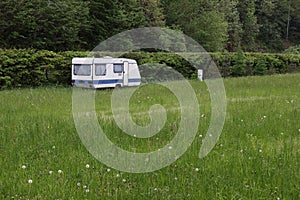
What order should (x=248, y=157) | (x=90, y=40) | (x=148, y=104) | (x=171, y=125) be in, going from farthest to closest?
(x=90, y=40) < (x=148, y=104) < (x=171, y=125) < (x=248, y=157)

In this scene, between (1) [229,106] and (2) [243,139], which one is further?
(1) [229,106]

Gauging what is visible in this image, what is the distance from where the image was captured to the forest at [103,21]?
75.5 ft

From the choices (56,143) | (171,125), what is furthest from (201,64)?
(56,143)

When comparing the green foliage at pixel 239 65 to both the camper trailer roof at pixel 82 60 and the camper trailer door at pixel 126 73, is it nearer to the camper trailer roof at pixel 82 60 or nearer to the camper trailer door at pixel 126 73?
the camper trailer door at pixel 126 73

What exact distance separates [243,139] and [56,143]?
9.66ft

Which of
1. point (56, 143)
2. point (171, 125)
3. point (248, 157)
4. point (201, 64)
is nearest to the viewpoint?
point (248, 157)

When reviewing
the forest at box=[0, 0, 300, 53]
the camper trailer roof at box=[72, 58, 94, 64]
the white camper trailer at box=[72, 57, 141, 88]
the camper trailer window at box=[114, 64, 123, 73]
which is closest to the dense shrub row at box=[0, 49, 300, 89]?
the camper trailer roof at box=[72, 58, 94, 64]

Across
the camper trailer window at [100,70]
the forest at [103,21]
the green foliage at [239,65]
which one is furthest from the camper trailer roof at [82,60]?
the green foliage at [239,65]

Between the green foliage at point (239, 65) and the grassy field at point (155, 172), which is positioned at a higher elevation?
the green foliage at point (239, 65)

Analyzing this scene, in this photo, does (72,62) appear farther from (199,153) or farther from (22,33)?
(199,153)

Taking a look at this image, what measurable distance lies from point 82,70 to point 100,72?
91 cm

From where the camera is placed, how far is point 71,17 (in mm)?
24891

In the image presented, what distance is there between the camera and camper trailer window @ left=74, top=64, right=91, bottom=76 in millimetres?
17438

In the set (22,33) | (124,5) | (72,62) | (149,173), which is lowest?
(149,173)
